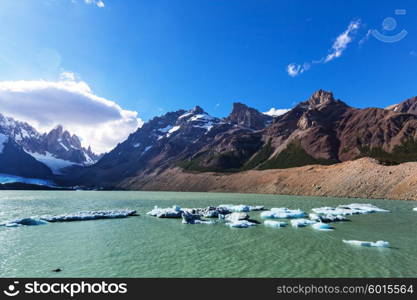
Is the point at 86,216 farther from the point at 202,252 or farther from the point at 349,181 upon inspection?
the point at 349,181

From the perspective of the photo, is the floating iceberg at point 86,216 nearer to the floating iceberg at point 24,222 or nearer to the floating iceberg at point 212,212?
the floating iceberg at point 24,222

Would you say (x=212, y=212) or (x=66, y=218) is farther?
(x=212, y=212)

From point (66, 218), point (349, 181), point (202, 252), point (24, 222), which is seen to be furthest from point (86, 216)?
point (349, 181)

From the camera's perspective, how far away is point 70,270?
2114cm

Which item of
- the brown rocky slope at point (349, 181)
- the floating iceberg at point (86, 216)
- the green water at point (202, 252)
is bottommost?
the floating iceberg at point (86, 216)

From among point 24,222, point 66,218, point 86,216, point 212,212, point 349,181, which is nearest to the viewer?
point 24,222

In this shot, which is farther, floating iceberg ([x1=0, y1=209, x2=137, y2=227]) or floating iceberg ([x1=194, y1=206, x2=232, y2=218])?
floating iceberg ([x1=194, y1=206, x2=232, y2=218])

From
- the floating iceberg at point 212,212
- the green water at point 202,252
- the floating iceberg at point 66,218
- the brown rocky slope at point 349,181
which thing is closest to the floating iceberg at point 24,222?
the floating iceberg at point 66,218

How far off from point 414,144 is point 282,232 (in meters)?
211

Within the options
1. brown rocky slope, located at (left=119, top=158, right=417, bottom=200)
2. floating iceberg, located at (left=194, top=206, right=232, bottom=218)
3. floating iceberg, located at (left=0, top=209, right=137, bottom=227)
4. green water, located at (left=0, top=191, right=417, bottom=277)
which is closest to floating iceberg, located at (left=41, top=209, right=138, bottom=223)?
floating iceberg, located at (left=0, top=209, right=137, bottom=227)

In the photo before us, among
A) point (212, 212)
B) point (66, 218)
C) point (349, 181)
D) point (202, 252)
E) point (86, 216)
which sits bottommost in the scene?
point (66, 218)

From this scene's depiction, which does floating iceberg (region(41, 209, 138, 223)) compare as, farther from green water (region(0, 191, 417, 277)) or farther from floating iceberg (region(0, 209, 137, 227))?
green water (region(0, 191, 417, 277))

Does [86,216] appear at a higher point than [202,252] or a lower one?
lower

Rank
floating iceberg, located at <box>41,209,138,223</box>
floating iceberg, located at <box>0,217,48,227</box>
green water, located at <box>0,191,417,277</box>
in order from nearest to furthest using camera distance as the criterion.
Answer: green water, located at <box>0,191,417,277</box> → floating iceberg, located at <box>0,217,48,227</box> → floating iceberg, located at <box>41,209,138,223</box>
